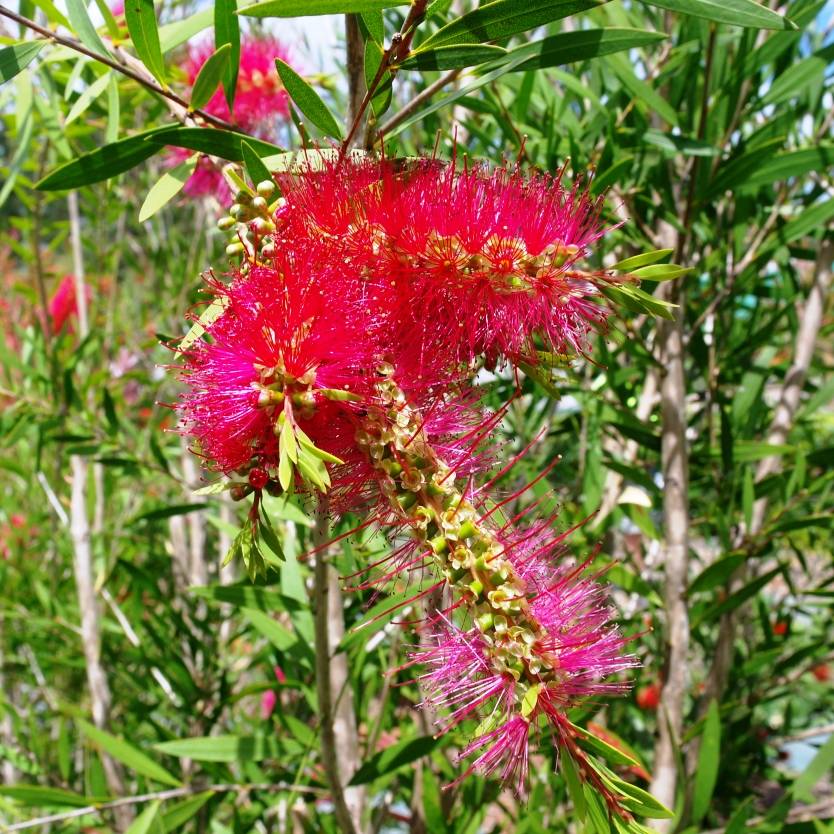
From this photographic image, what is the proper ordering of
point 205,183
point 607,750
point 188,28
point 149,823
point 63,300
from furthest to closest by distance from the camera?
point 63,300
point 205,183
point 149,823
point 188,28
point 607,750

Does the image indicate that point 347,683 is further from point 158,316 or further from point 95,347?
point 158,316

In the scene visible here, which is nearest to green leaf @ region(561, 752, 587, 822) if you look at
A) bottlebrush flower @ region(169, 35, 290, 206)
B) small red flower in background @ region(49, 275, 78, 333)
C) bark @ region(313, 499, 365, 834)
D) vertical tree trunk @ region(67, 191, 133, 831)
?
bark @ region(313, 499, 365, 834)

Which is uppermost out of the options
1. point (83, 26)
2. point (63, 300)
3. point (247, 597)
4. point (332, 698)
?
point (63, 300)

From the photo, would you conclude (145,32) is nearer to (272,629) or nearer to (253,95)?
(253,95)

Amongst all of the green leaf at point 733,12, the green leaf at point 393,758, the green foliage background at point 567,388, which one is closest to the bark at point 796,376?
the green foliage background at point 567,388

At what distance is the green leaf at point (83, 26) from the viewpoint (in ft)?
2.16

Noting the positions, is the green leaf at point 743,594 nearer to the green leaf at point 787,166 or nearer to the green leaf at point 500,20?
the green leaf at point 787,166

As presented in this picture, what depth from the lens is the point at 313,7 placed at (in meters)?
0.53

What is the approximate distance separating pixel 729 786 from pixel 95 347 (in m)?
1.40

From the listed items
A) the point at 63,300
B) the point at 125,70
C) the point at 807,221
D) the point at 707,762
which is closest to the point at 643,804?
the point at 707,762

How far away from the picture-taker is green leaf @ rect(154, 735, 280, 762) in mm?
969

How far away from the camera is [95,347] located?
1594 millimetres

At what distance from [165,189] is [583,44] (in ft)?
1.15

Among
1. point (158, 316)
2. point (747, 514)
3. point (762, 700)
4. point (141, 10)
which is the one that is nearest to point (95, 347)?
Answer: point (158, 316)
